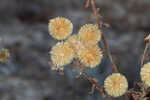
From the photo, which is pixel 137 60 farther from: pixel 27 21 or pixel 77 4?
pixel 27 21

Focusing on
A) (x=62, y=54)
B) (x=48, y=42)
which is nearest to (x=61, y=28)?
(x=62, y=54)

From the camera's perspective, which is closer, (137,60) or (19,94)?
(19,94)

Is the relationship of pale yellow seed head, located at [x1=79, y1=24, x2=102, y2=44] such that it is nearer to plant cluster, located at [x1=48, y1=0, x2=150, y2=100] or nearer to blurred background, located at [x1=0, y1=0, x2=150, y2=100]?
plant cluster, located at [x1=48, y1=0, x2=150, y2=100]

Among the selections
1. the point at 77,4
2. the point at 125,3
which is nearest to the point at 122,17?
the point at 125,3

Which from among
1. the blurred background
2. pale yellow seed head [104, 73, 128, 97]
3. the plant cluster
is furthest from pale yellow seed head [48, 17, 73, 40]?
the blurred background

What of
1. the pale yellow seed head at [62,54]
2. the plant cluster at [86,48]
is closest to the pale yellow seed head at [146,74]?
the plant cluster at [86,48]

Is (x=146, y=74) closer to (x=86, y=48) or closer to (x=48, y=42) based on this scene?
(x=86, y=48)
